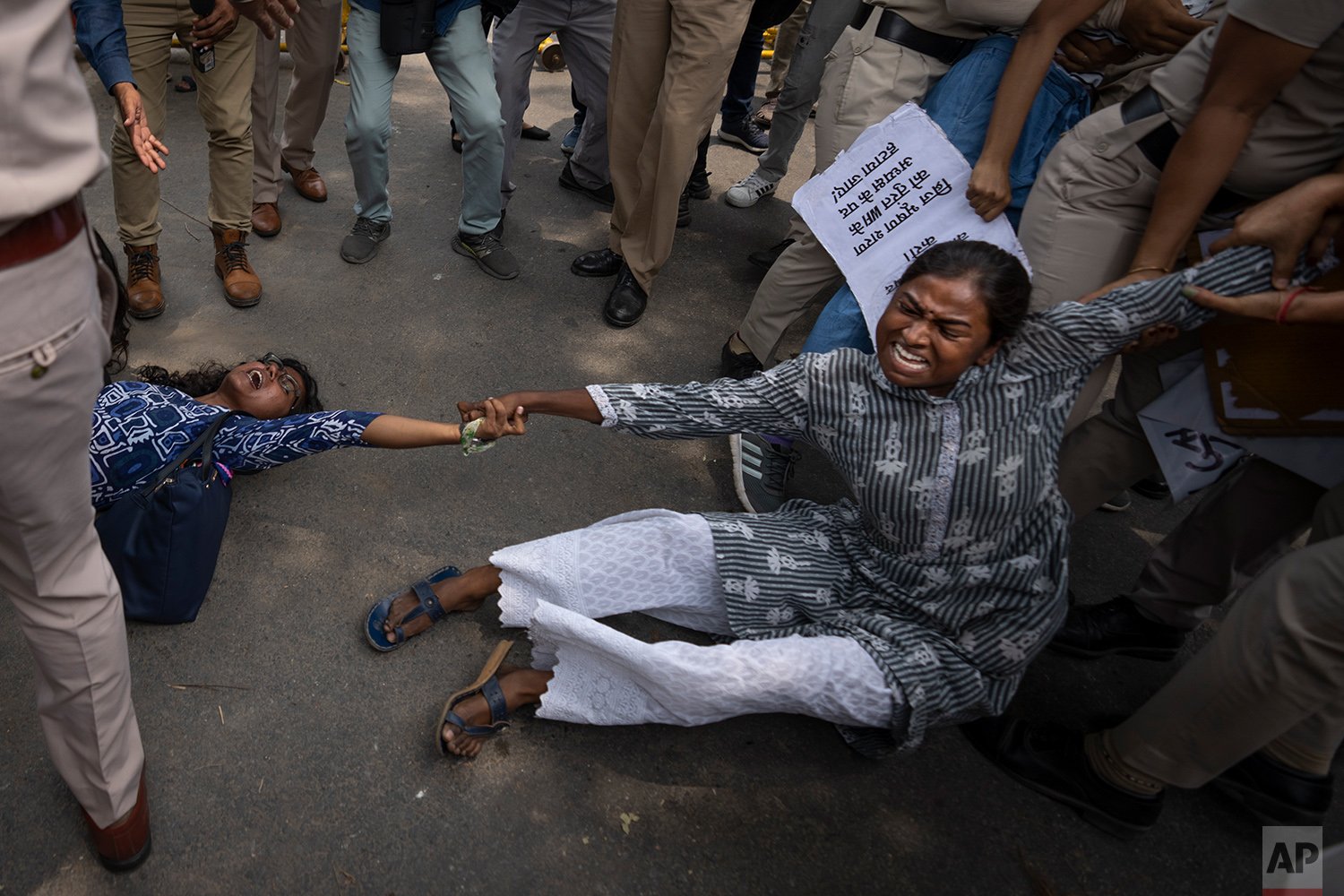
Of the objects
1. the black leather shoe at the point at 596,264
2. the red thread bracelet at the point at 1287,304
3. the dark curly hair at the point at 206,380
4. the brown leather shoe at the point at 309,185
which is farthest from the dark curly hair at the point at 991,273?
the brown leather shoe at the point at 309,185

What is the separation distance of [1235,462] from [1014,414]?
808mm

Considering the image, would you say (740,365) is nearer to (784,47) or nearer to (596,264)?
(596,264)

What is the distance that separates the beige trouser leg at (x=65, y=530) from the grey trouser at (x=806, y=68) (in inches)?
123

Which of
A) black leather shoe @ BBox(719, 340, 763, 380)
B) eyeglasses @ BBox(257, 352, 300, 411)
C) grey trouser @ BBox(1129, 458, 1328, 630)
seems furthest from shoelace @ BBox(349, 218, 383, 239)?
grey trouser @ BBox(1129, 458, 1328, 630)

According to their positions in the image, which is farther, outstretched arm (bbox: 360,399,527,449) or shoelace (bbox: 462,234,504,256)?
shoelace (bbox: 462,234,504,256)

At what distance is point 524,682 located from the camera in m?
2.22

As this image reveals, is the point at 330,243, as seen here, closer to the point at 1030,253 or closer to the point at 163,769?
the point at 163,769

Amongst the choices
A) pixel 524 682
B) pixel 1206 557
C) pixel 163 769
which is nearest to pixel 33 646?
pixel 163 769

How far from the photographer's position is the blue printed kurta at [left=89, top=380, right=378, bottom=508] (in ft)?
7.76

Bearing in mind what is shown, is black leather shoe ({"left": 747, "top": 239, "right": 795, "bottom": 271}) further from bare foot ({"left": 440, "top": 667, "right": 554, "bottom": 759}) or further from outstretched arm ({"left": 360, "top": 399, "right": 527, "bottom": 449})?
bare foot ({"left": 440, "top": 667, "right": 554, "bottom": 759})

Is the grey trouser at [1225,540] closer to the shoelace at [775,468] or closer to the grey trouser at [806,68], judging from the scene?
the shoelace at [775,468]

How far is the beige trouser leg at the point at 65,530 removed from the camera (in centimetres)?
124

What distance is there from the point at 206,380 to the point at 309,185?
171cm

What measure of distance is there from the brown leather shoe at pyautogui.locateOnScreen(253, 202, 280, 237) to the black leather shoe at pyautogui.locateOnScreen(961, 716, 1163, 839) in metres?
3.34
